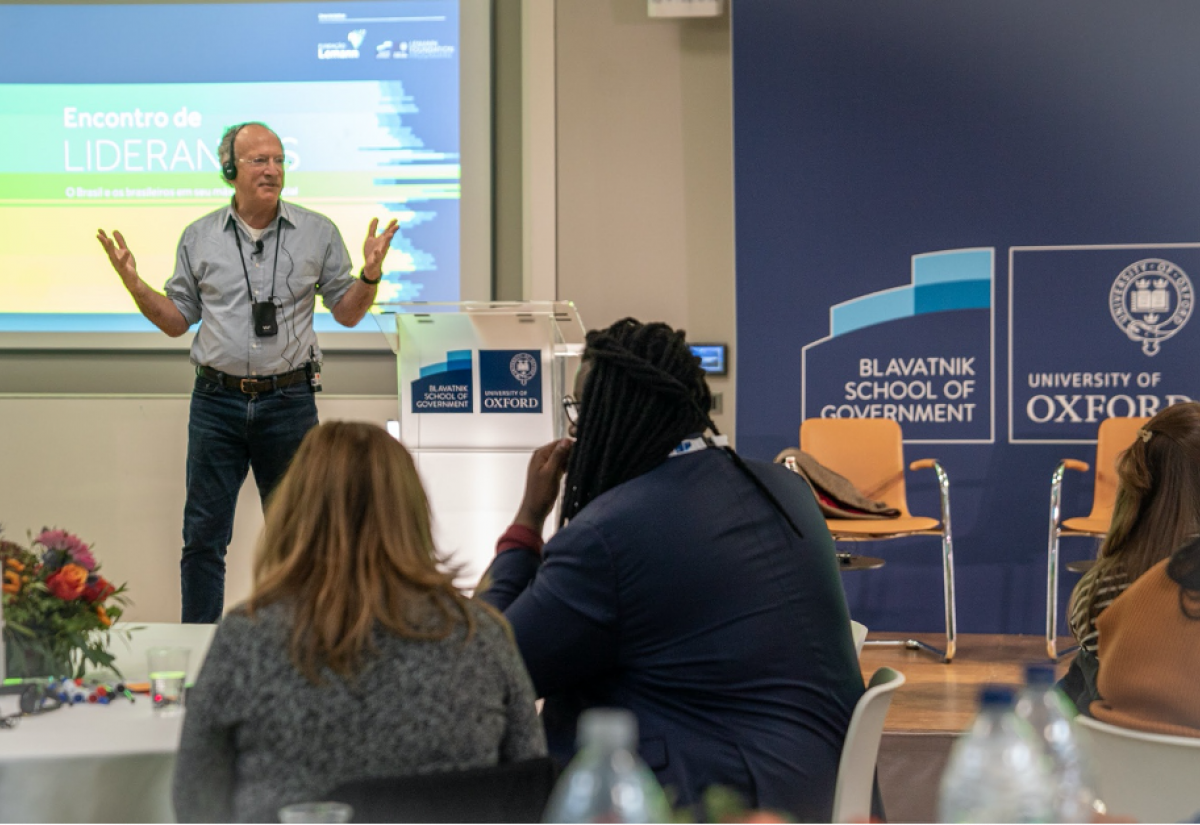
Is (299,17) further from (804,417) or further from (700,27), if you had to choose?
(804,417)

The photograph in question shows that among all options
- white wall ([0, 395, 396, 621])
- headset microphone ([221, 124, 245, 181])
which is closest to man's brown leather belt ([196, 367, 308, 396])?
headset microphone ([221, 124, 245, 181])

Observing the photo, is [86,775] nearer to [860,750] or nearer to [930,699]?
[860,750]

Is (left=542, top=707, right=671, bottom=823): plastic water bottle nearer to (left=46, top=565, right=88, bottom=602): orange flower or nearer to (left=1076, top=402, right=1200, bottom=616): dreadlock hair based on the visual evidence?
(left=46, top=565, right=88, bottom=602): orange flower

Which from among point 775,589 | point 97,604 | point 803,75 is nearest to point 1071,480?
point 803,75

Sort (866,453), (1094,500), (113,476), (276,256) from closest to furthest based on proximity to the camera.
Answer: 1. (276,256)
2. (1094,500)
3. (866,453)
4. (113,476)

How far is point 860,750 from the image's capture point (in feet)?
6.27

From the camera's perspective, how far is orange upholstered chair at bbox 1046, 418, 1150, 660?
482 centimetres

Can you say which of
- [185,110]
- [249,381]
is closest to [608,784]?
[249,381]

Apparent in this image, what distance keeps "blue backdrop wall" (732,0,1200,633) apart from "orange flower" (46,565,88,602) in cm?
371

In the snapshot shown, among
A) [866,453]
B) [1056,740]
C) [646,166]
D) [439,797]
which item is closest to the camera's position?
[1056,740]

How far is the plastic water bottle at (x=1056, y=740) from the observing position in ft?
3.67

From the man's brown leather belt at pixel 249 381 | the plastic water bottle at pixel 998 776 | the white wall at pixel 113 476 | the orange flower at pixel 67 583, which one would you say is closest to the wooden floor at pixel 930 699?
the plastic water bottle at pixel 998 776

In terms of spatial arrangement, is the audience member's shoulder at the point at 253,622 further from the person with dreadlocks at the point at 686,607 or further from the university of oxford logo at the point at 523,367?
the university of oxford logo at the point at 523,367

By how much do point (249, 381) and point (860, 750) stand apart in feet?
8.68
